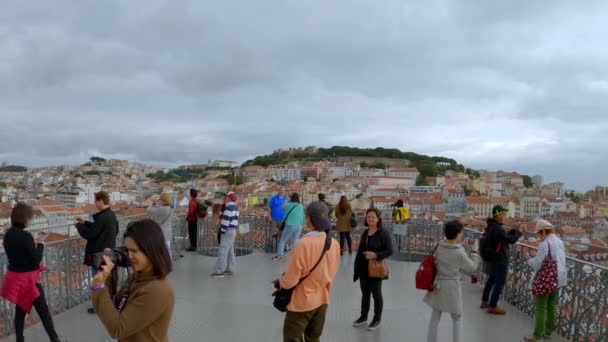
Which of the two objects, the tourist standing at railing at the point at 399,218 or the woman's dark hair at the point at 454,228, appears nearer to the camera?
the woman's dark hair at the point at 454,228

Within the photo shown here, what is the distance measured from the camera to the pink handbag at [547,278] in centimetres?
345

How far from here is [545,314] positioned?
3.58 metres

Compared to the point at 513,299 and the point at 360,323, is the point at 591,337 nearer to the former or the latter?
the point at 513,299

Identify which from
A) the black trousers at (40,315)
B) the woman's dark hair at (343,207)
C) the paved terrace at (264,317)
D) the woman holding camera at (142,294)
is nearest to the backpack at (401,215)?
the woman's dark hair at (343,207)

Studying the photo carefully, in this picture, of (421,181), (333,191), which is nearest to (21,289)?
(333,191)

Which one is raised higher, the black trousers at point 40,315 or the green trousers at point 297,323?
the green trousers at point 297,323

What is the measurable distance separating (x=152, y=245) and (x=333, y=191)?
44.0 m

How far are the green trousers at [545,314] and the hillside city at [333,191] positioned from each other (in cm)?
54

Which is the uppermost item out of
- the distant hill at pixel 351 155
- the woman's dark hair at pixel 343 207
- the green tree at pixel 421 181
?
the distant hill at pixel 351 155

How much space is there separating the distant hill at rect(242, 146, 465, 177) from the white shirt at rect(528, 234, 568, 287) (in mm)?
99844

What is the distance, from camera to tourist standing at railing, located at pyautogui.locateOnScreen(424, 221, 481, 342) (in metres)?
2.97

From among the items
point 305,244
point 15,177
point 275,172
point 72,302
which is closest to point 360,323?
point 305,244

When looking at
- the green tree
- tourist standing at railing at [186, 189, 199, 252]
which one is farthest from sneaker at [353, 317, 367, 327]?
the green tree

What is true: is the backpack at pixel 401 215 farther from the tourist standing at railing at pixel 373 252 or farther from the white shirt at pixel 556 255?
the white shirt at pixel 556 255
